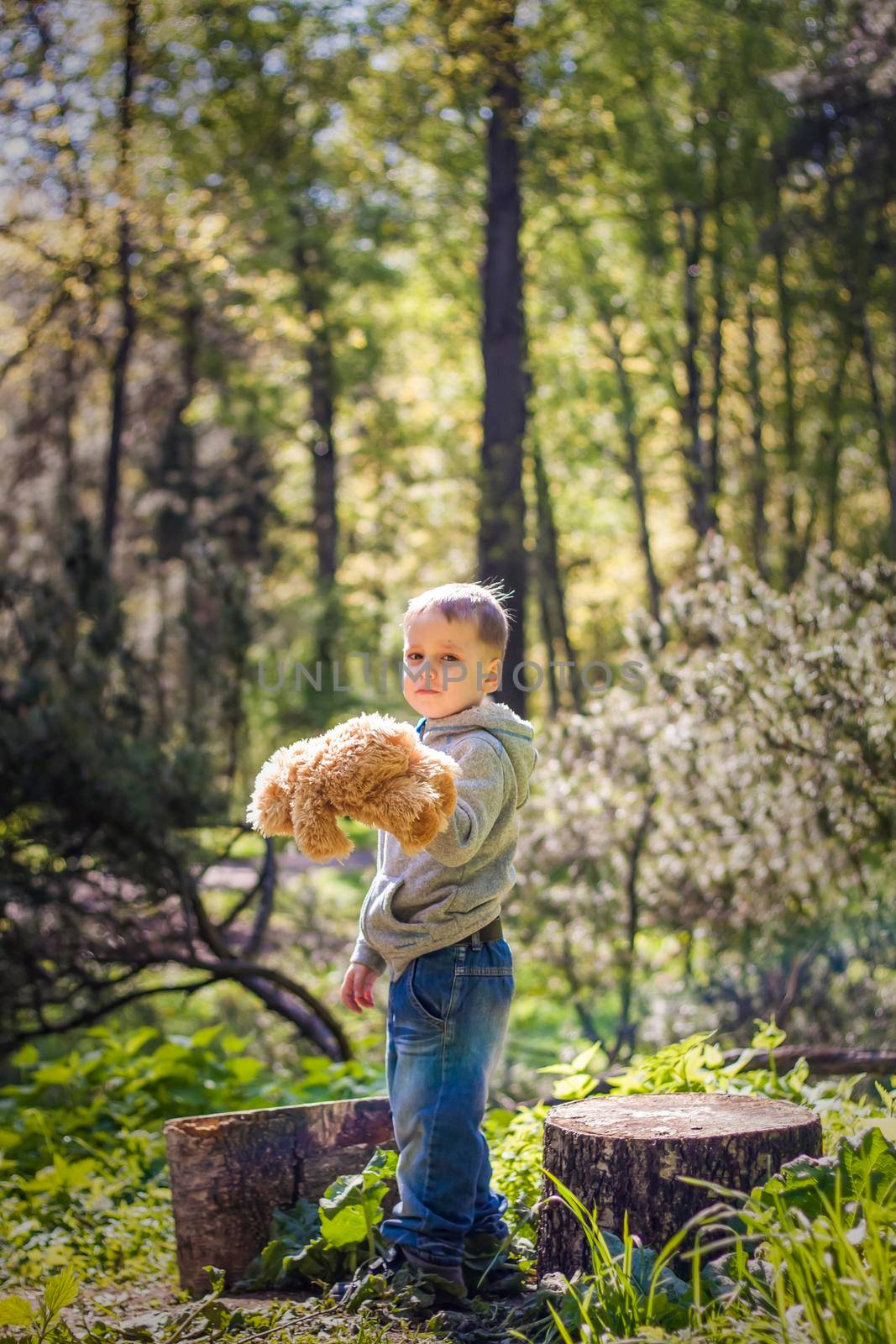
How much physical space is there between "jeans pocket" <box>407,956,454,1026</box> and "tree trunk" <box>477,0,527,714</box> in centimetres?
534

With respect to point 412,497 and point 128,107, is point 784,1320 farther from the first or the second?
point 412,497

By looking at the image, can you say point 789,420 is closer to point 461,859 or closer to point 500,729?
point 500,729

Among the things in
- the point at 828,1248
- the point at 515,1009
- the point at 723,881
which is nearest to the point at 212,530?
the point at 515,1009

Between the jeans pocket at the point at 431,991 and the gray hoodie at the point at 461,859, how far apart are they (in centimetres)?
5

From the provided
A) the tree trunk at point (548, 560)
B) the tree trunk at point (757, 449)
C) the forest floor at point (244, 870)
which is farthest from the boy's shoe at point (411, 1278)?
the tree trunk at point (548, 560)

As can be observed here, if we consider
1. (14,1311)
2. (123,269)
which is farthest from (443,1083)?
(123,269)

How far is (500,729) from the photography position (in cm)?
328

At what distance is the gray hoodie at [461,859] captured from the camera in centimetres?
307

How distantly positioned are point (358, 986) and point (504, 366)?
6529 mm

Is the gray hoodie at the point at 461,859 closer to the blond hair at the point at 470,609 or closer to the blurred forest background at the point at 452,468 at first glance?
the blond hair at the point at 470,609

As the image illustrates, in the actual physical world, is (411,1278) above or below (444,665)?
below

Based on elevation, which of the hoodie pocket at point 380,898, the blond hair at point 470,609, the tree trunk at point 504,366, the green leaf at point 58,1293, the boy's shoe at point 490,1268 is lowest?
the boy's shoe at point 490,1268

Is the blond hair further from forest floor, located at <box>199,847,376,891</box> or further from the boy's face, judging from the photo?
forest floor, located at <box>199,847,376,891</box>

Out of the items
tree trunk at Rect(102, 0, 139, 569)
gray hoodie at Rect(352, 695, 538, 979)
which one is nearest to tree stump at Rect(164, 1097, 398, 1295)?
gray hoodie at Rect(352, 695, 538, 979)
